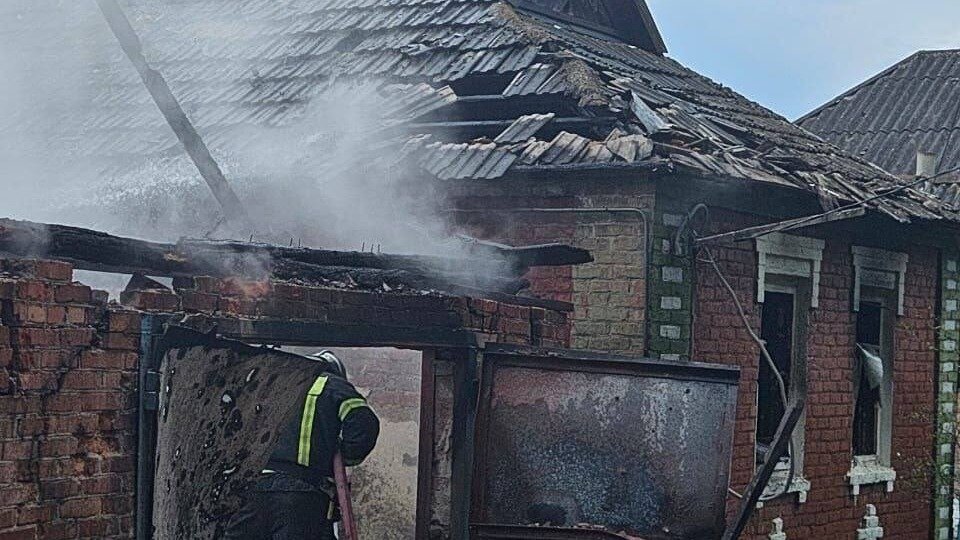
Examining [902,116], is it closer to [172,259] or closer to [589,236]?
[589,236]

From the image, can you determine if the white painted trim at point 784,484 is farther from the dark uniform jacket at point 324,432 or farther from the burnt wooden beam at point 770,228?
the dark uniform jacket at point 324,432

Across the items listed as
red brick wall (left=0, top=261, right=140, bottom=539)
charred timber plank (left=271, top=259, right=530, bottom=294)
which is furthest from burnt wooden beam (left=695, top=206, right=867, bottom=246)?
red brick wall (left=0, top=261, right=140, bottom=539)

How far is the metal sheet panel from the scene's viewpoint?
5.16 metres

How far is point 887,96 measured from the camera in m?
21.2

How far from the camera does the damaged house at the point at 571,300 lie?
5.01 meters

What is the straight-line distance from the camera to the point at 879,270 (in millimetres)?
11656

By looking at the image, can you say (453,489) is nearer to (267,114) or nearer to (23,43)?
(267,114)

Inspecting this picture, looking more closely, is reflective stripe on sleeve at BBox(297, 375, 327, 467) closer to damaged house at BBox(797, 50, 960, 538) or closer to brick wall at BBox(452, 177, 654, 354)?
brick wall at BBox(452, 177, 654, 354)

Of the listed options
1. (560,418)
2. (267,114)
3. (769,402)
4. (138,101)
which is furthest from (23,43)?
(560,418)

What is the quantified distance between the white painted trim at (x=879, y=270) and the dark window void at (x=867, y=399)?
265 mm

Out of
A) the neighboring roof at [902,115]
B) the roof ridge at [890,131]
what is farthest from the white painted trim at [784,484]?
the roof ridge at [890,131]

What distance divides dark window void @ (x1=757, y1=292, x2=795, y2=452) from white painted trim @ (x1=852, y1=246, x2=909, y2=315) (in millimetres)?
854

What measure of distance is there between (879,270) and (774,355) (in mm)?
1656

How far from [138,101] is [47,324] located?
7.65 metres
